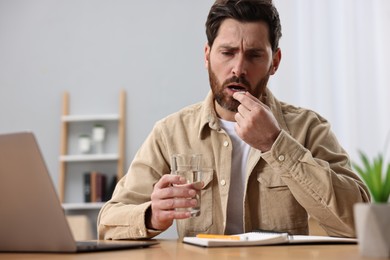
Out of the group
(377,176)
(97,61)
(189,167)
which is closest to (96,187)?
(97,61)

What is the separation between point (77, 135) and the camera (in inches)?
187

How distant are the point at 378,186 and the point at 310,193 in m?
0.85

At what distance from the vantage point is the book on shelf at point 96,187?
452 cm

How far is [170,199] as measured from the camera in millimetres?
1450

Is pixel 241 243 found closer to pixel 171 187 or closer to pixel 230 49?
pixel 171 187

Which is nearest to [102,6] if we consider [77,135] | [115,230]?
[77,135]

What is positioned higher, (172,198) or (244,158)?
(244,158)

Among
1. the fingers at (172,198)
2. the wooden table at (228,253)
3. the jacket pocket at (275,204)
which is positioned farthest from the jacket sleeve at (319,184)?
the wooden table at (228,253)

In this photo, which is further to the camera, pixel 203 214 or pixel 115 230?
pixel 203 214

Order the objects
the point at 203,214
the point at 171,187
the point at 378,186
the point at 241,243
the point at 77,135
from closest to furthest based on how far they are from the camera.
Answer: the point at 378,186 → the point at 241,243 → the point at 171,187 → the point at 203,214 → the point at 77,135

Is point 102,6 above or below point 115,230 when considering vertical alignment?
above

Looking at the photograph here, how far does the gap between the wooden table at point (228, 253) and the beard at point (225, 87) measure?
752 millimetres

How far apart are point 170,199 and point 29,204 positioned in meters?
0.44

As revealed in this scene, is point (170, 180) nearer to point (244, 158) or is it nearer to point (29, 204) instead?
point (29, 204)
